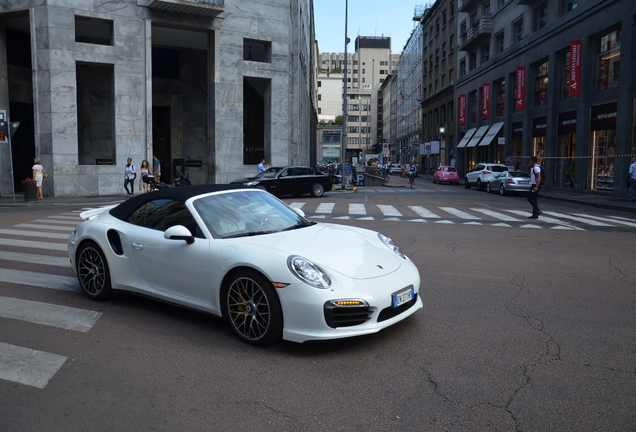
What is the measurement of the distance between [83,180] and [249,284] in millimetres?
23245

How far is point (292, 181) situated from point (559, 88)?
59.9 ft

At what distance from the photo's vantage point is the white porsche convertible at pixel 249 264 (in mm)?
4480

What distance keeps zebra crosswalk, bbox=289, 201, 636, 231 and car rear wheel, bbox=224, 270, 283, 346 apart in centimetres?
1063

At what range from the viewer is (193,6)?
2669cm

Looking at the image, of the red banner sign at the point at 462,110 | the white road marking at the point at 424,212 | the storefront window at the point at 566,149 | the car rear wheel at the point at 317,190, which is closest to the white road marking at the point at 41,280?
the white road marking at the point at 424,212

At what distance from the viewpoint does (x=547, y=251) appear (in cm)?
992

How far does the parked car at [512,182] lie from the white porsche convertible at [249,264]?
24.3m

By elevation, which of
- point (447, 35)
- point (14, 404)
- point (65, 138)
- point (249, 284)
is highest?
point (447, 35)

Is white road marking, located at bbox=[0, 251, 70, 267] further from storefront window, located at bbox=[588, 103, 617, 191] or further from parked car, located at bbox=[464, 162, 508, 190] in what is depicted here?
parked car, located at bbox=[464, 162, 508, 190]

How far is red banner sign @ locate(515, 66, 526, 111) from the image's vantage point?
3625cm

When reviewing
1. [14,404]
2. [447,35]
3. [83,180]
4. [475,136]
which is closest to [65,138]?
[83,180]

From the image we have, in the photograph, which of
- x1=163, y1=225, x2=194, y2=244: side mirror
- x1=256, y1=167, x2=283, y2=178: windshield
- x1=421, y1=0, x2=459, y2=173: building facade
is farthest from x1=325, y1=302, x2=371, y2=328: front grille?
x1=421, y1=0, x2=459, y2=173: building facade

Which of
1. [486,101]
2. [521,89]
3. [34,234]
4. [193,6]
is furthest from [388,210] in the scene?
[486,101]

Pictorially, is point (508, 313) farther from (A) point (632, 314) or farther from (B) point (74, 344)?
(B) point (74, 344)
